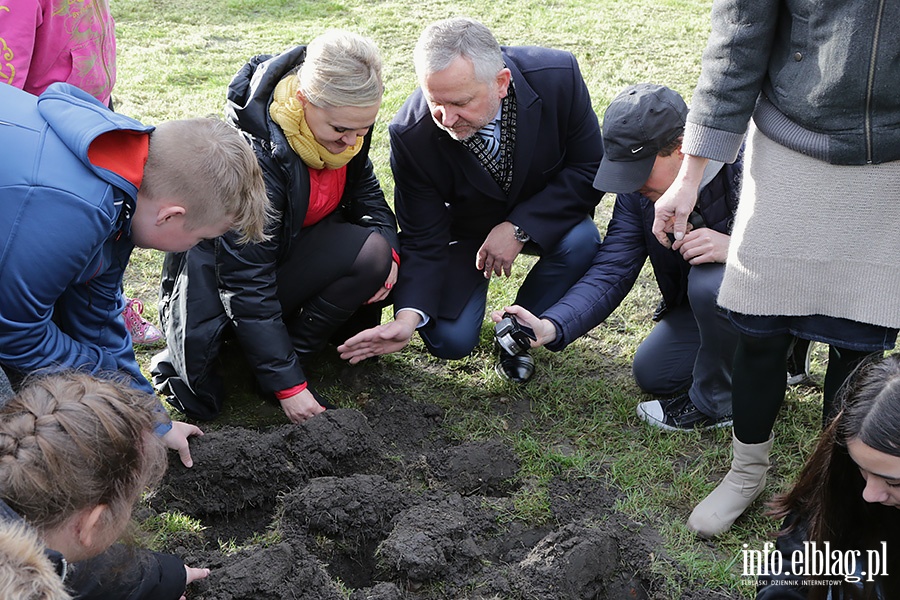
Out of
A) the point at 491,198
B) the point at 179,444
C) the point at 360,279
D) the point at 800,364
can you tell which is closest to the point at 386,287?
the point at 360,279

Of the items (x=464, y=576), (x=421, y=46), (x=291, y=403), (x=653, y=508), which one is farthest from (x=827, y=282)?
(x=291, y=403)

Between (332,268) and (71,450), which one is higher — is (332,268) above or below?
below

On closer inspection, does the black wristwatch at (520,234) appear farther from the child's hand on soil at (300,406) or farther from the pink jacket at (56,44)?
the pink jacket at (56,44)

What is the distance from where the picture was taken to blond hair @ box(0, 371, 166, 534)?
177 centimetres

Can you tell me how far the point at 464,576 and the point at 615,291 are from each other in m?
1.34

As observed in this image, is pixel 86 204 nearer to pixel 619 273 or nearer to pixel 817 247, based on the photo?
pixel 817 247

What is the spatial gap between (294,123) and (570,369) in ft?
A: 4.92

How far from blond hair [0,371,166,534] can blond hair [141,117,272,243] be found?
1.97ft

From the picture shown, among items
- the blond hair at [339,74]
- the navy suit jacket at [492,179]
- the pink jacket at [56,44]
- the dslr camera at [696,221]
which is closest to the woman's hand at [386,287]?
the navy suit jacket at [492,179]

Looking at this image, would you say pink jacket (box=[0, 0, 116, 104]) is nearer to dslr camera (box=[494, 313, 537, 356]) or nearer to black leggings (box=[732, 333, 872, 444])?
dslr camera (box=[494, 313, 537, 356])

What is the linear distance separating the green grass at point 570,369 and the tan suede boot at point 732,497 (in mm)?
49

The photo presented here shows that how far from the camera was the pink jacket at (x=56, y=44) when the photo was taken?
9.42 feet

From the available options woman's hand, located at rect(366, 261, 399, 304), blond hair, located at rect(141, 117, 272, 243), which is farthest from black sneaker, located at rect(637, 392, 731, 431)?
blond hair, located at rect(141, 117, 272, 243)

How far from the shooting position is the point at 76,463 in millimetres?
1814
